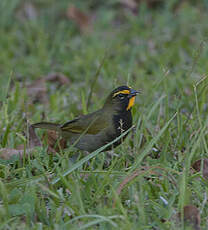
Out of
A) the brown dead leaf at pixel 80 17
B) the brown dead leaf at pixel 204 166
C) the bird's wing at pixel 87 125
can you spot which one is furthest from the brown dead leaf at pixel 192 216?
the brown dead leaf at pixel 80 17

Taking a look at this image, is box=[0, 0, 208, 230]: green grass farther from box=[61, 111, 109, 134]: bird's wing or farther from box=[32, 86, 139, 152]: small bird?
box=[61, 111, 109, 134]: bird's wing

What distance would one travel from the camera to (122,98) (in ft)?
16.9

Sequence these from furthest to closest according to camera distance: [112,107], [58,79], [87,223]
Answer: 1. [58,79]
2. [112,107]
3. [87,223]

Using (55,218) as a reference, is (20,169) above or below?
above

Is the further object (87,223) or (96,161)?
(96,161)

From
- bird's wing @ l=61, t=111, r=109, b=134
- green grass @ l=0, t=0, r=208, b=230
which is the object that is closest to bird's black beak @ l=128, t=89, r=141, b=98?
green grass @ l=0, t=0, r=208, b=230

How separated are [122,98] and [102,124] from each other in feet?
1.16

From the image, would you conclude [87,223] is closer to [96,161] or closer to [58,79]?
[96,161]

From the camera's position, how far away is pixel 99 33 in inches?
355

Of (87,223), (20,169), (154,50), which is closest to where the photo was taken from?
(87,223)

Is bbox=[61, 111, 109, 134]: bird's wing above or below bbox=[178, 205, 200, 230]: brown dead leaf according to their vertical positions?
above

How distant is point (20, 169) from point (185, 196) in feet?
4.75

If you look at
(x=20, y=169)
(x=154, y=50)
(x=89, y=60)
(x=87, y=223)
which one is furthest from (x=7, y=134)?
(x=154, y=50)

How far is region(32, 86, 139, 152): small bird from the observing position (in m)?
5.03
